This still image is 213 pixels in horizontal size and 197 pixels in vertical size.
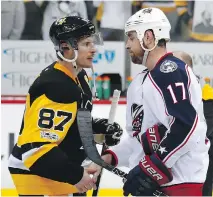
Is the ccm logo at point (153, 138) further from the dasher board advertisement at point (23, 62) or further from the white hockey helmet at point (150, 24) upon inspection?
the dasher board advertisement at point (23, 62)

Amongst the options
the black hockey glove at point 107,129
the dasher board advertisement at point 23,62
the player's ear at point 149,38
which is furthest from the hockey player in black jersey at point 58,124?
the dasher board advertisement at point 23,62

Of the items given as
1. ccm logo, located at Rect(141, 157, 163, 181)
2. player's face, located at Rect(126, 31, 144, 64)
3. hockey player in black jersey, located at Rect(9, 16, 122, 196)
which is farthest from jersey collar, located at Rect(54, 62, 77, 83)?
ccm logo, located at Rect(141, 157, 163, 181)

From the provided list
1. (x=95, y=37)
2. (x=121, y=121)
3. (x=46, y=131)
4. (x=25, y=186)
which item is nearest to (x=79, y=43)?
(x=95, y=37)

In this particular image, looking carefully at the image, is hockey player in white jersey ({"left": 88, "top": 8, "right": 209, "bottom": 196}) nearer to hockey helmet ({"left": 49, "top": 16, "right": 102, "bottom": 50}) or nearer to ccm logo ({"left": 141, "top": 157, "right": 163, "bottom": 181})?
ccm logo ({"left": 141, "top": 157, "right": 163, "bottom": 181})

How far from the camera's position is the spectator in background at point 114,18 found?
16.6ft

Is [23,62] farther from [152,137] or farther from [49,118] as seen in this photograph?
[152,137]

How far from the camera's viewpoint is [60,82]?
2756 mm

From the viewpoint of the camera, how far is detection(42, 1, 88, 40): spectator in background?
5.09m

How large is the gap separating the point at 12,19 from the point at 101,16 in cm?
61

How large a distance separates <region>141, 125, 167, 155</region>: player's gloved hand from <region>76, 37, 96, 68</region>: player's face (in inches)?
16.6

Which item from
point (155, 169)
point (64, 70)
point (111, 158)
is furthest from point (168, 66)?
point (111, 158)

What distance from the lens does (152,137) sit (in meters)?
2.58

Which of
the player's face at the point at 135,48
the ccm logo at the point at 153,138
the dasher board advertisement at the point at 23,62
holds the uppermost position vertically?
the player's face at the point at 135,48

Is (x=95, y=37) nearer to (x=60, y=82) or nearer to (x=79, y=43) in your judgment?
(x=79, y=43)
